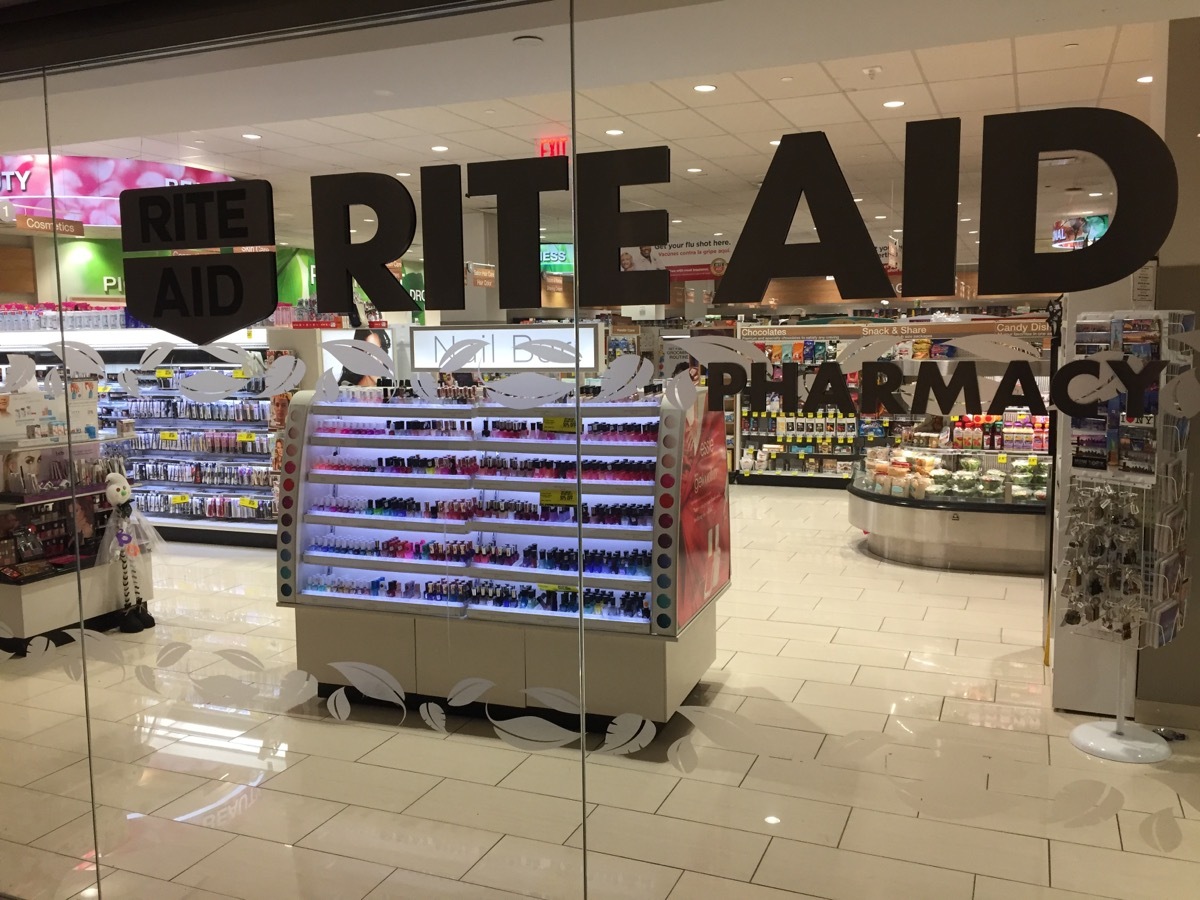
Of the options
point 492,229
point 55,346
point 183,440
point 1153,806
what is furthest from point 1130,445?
point 183,440

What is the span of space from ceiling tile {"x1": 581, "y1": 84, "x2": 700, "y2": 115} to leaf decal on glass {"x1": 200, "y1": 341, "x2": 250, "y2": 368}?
8.95ft

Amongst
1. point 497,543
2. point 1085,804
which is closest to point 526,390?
point 497,543

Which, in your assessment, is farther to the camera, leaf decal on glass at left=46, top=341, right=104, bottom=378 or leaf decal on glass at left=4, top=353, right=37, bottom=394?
leaf decal on glass at left=4, top=353, right=37, bottom=394

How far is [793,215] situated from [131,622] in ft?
13.2

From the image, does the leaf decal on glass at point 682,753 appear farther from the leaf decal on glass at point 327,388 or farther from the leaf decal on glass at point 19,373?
the leaf decal on glass at point 19,373

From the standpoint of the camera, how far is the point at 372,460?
423 centimetres

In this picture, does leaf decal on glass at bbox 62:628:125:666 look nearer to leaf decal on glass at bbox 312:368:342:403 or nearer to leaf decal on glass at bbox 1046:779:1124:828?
leaf decal on glass at bbox 312:368:342:403

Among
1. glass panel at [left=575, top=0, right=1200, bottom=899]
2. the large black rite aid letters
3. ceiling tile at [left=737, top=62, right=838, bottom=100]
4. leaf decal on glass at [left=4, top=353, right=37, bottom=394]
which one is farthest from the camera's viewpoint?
ceiling tile at [left=737, top=62, right=838, bottom=100]

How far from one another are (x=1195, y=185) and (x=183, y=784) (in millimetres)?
5281

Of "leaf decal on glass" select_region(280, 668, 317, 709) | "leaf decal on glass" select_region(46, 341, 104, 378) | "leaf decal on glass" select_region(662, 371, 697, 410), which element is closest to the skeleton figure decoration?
"leaf decal on glass" select_region(46, 341, 104, 378)

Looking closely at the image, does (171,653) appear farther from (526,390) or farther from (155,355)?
(526,390)

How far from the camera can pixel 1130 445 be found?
12.3ft

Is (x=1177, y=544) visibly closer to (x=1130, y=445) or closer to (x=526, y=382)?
(x=1130, y=445)

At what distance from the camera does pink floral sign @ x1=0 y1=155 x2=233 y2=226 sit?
13.2ft
